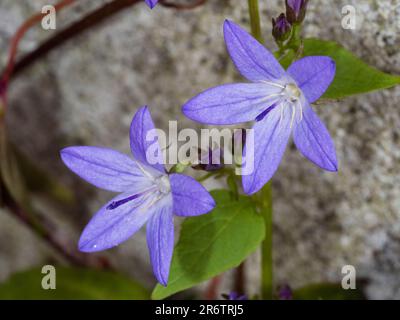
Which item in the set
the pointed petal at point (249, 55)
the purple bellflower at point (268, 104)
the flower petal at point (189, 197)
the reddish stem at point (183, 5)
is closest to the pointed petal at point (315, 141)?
the purple bellflower at point (268, 104)

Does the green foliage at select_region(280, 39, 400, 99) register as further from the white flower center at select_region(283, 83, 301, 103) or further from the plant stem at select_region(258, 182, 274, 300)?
the plant stem at select_region(258, 182, 274, 300)

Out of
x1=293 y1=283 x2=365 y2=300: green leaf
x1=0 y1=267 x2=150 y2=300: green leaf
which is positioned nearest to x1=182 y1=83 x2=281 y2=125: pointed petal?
x1=293 y1=283 x2=365 y2=300: green leaf

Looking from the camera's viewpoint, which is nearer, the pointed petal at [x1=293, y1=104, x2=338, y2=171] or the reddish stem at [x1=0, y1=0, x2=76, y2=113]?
the pointed petal at [x1=293, y1=104, x2=338, y2=171]

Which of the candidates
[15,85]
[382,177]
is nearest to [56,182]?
[15,85]

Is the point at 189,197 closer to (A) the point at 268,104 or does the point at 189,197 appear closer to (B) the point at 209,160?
(B) the point at 209,160

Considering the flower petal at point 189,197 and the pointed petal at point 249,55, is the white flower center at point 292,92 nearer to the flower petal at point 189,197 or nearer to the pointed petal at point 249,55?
the pointed petal at point 249,55

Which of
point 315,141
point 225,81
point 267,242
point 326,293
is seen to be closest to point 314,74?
point 315,141
